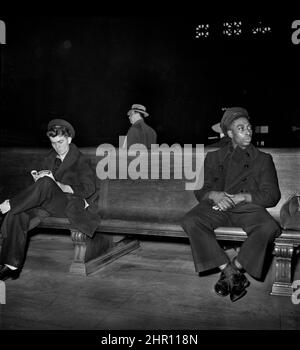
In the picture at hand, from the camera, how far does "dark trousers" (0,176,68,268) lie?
3.60 metres

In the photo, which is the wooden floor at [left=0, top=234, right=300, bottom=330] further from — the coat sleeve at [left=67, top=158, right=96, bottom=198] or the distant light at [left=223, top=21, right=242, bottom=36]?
the distant light at [left=223, top=21, right=242, bottom=36]

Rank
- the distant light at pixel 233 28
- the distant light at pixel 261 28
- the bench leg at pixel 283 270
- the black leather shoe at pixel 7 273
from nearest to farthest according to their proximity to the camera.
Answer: the bench leg at pixel 283 270
the black leather shoe at pixel 7 273
the distant light at pixel 261 28
the distant light at pixel 233 28

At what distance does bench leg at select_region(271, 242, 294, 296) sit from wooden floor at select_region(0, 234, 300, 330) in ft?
0.34

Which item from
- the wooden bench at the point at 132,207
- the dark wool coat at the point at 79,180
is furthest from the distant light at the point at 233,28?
the dark wool coat at the point at 79,180

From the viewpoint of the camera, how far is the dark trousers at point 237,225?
3104 mm

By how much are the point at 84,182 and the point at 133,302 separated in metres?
1.40

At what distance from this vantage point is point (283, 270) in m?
3.32

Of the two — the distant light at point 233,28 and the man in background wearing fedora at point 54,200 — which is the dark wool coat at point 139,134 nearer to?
the man in background wearing fedora at point 54,200

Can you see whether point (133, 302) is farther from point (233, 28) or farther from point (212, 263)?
point (233, 28)

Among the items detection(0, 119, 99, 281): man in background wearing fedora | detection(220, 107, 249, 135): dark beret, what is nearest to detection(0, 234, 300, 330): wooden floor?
detection(0, 119, 99, 281): man in background wearing fedora

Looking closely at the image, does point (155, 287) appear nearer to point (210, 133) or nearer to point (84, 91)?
point (84, 91)

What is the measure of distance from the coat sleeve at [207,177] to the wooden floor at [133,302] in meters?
0.87

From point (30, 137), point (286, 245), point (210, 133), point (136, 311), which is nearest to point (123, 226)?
point (136, 311)

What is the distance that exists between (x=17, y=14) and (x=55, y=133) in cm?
924
